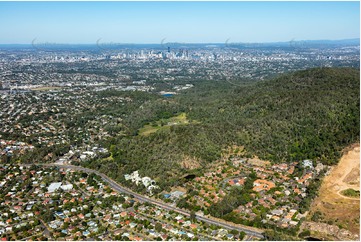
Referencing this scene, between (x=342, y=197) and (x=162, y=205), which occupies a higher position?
(x=342, y=197)

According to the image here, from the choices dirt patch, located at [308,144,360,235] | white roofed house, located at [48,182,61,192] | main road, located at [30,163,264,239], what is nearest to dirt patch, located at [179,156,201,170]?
main road, located at [30,163,264,239]

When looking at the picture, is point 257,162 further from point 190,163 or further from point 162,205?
point 162,205

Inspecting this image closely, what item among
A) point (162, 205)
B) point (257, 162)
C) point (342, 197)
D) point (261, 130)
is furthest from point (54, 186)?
point (342, 197)

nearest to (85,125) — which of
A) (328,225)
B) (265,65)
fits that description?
(328,225)

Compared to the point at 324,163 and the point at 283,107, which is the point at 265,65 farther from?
the point at 324,163

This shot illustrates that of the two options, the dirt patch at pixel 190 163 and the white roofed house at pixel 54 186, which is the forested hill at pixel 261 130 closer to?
the dirt patch at pixel 190 163

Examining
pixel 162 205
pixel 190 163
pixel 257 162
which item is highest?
pixel 257 162
